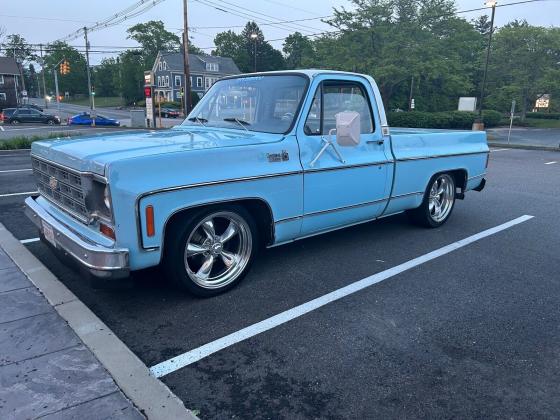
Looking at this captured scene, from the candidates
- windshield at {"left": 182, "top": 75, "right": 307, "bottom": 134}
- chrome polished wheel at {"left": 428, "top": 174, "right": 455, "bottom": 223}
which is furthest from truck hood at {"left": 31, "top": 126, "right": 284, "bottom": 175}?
chrome polished wheel at {"left": 428, "top": 174, "right": 455, "bottom": 223}

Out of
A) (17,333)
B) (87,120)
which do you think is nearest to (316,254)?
(17,333)

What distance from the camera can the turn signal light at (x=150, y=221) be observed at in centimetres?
309

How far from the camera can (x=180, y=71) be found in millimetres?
78062

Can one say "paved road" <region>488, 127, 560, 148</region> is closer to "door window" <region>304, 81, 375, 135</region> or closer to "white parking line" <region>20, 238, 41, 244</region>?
"door window" <region>304, 81, 375, 135</region>

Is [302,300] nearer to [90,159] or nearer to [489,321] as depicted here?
[489,321]

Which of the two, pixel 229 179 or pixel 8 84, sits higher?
pixel 8 84

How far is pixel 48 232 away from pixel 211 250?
135 centimetres

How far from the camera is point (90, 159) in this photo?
314cm

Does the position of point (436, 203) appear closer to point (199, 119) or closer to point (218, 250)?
point (199, 119)

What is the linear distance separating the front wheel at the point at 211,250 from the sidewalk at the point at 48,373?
2.92 feet

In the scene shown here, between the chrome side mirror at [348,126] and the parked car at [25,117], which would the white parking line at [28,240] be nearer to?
the chrome side mirror at [348,126]

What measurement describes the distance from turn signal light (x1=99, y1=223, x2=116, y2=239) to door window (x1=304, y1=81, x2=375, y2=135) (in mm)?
1974

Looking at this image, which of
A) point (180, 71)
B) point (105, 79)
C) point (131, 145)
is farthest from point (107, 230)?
point (105, 79)

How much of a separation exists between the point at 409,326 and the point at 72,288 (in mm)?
2915
